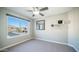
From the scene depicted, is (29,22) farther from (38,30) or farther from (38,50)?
(38,50)

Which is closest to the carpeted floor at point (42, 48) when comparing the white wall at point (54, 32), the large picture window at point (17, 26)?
the white wall at point (54, 32)

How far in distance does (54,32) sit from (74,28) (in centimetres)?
39

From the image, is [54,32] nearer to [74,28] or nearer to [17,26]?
[74,28]

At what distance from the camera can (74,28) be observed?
1.12 m

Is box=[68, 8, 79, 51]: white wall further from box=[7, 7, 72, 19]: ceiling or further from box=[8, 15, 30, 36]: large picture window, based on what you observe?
box=[8, 15, 30, 36]: large picture window

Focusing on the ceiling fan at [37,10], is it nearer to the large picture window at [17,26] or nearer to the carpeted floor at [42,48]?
the large picture window at [17,26]

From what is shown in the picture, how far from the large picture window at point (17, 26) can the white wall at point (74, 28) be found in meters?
0.89

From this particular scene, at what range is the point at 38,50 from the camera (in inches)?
43.6

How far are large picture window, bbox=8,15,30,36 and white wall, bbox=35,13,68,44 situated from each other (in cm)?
27

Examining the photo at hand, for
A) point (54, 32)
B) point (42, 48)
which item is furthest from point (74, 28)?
point (42, 48)
